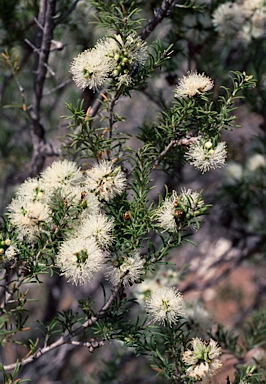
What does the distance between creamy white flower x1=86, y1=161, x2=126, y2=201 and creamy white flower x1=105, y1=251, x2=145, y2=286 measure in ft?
0.48

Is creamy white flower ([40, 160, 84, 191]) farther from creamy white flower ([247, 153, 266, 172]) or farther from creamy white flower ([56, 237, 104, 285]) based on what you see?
creamy white flower ([247, 153, 266, 172])

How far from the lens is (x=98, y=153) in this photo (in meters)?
1.33

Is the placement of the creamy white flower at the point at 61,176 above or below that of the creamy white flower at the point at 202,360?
above

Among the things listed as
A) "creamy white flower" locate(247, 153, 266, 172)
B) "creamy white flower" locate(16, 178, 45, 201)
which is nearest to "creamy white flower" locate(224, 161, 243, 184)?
"creamy white flower" locate(247, 153, 266, 172)

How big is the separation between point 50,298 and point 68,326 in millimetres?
1927

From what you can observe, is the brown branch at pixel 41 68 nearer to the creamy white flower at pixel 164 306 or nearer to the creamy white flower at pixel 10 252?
the creamy white flower at pixel 10 252

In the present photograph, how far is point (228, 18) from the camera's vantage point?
2.04 metres

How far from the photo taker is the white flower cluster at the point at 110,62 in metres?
1.23

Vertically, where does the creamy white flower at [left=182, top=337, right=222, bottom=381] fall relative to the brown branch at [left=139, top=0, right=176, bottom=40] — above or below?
below

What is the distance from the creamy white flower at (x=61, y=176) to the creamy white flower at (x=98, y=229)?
132 mm

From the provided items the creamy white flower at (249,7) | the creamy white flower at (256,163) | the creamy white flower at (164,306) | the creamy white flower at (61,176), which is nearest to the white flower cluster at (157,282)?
the creamy white flower at (164,306)

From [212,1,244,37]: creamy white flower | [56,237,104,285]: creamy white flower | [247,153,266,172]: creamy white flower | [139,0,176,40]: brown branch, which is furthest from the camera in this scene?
[247,153,266,172]: creamy white flower

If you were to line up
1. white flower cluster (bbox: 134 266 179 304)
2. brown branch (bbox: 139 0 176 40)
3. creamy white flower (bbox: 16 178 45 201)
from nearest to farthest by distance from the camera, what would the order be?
creamy white flower (bbox: 16 178 45 201)
brown branch (bbox: 139 0 176 40)
white flower cluster (bbox: 134 266 179 304)

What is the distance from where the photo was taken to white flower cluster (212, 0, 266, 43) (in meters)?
2.02
